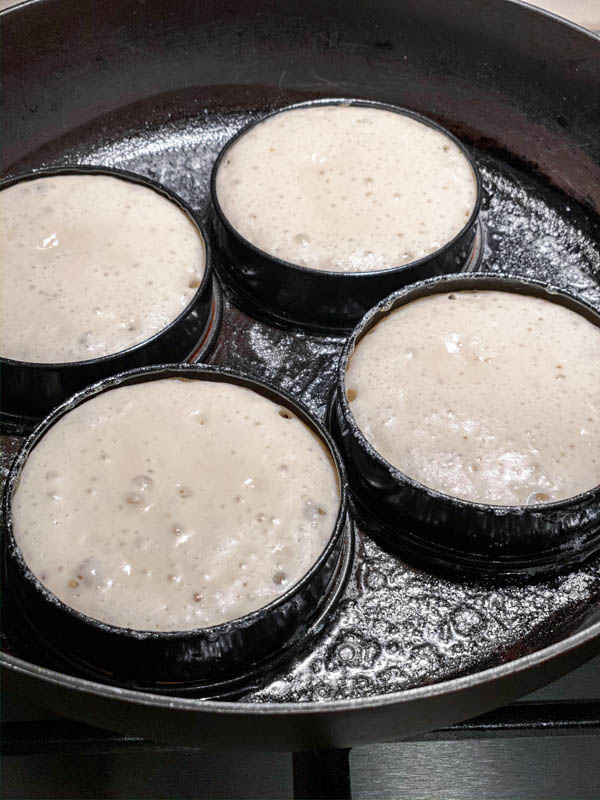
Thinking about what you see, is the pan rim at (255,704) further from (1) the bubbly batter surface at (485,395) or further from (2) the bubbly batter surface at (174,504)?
(1) the bubbly batter surface at (485,395)

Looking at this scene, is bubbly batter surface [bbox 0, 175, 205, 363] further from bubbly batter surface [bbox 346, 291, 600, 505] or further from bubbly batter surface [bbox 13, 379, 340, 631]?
bubbly batter surface [bbox 346, 291, 600, 505]

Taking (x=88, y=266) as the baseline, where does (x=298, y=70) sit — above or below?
above

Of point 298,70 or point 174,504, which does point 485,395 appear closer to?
point 174,504

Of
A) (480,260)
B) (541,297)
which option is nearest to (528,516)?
(541,297)

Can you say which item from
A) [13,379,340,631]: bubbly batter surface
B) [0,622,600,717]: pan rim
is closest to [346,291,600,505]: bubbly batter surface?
[13,379,340,631]: bubbly batter surface

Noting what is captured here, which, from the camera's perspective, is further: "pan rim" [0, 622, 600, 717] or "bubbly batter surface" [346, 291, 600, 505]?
"bubbly batter surface" [346, 291, 600, 505]

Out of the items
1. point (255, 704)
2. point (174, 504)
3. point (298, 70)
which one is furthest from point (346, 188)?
point (255, 704)
